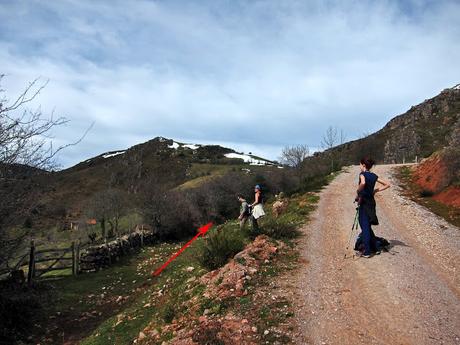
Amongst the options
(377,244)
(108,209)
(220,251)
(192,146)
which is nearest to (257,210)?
(220,251)

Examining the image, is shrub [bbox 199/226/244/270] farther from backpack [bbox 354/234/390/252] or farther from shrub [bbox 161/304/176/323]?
backpack [bbox 354/234/390/252]

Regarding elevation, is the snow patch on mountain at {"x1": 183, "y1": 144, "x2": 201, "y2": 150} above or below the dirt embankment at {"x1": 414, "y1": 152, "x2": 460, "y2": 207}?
above

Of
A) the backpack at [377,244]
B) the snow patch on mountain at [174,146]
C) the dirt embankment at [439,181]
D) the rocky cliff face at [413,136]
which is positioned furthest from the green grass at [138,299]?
the snow patch on mountain at [174,146]

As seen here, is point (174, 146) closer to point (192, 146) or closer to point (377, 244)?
point (192, 146)

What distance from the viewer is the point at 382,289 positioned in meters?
7.95

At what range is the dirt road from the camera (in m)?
6.37

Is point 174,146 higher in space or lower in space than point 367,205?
higher

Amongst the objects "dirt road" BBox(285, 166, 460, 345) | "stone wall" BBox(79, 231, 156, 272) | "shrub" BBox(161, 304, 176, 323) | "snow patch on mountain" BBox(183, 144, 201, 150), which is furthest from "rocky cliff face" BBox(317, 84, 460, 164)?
"snow patch on mountain" BBox(183, 144, 201, 150)

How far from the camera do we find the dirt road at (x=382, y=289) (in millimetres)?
6368

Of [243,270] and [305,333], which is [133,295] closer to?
[243,270]

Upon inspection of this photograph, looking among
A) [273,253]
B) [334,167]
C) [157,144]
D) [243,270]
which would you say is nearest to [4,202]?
[243,270]

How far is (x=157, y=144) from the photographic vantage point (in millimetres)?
156250

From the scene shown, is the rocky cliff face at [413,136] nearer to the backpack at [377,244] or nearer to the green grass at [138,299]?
the green grass at [138,299]

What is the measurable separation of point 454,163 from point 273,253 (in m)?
15.4
